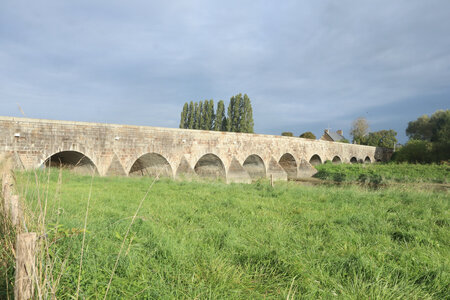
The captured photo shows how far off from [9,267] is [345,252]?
3.55 metres

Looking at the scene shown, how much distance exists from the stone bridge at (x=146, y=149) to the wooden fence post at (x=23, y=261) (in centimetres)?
414

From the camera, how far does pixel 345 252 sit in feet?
11.2

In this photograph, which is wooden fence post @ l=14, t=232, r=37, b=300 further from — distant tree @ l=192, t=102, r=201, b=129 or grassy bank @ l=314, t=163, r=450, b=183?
distant tree @ l=192, t=102, r=201, b=129

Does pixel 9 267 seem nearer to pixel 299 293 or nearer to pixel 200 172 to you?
pixel 299 293

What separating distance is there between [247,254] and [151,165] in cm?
1438

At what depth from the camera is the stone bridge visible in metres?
10.6

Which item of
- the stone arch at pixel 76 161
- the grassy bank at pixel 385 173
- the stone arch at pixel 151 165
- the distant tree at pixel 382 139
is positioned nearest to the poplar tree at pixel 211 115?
the grassy bank at pixel 385 173

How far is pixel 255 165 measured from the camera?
22078mm

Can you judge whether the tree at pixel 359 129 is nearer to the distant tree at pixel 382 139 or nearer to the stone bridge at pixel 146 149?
the distant tree at pixel 382 139

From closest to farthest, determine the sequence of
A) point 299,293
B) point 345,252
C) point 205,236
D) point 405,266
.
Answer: point 299,293 → point 405,266 → point 345,252 → point 205,236

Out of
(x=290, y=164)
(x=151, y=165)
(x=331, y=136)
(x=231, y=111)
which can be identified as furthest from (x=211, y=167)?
(x=331, y=136)

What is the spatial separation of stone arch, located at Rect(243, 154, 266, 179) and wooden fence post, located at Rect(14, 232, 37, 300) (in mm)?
Answer: 19524

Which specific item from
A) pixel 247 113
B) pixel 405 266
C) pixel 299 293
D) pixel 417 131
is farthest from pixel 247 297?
pixel 417 131

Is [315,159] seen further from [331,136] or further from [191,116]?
[331,136]
